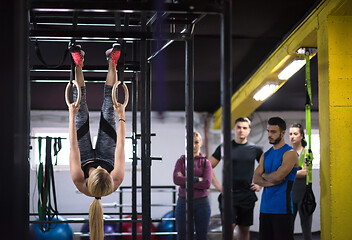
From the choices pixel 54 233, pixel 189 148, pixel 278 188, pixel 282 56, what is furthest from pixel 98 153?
pixel 54 233

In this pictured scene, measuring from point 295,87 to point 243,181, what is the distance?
3624 mm

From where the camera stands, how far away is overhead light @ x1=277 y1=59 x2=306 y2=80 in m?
5.60

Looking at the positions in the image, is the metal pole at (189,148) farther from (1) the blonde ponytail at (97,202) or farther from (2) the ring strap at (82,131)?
(2) the ring strap at (82,131)

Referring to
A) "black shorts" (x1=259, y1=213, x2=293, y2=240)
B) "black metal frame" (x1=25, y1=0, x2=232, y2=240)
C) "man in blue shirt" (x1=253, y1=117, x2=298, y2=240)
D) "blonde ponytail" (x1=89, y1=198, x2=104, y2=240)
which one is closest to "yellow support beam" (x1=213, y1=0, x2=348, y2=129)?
"man in blue shirt" (x1=253, y1=117, x2=298, y2=240)

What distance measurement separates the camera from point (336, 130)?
12.8ft

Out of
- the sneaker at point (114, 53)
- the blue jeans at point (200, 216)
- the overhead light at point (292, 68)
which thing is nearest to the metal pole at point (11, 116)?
the sneaker at point (114, 53)

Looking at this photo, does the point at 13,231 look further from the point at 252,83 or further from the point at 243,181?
the point at 252,83

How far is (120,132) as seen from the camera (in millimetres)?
3164

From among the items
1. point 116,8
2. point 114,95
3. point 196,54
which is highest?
point 196,54

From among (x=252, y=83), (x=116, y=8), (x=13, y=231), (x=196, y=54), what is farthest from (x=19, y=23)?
(x=252, y=83)

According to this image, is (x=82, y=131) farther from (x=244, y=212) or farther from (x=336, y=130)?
(x=336, y=130)

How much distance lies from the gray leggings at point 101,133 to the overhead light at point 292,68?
2790mm

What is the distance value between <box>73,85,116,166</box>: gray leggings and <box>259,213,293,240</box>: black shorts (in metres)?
1.41

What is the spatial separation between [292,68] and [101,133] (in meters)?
3.19
